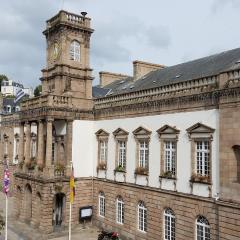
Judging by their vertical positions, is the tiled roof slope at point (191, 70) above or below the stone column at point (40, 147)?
above

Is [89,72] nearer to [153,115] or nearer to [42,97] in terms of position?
[42,97]

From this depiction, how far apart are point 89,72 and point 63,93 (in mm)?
3385

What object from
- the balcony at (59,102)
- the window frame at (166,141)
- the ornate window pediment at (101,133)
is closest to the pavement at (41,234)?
the ornate window pediment at (101,133)

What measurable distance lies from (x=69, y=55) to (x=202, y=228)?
1947 cm

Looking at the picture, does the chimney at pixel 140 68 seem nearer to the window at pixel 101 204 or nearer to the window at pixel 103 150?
the window at pixel 103 150

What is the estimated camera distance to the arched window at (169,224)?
23.7 m

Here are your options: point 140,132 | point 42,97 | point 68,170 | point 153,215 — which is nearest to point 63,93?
point 42,97

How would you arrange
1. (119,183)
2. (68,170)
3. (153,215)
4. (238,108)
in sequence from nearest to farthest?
(238,108) < (153,215) < (119,183) < (68,170)

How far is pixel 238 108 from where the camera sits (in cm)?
1925

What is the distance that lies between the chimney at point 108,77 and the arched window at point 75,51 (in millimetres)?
11080

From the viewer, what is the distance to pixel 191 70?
96.5ft

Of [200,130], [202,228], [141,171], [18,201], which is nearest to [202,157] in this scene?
[200,130]

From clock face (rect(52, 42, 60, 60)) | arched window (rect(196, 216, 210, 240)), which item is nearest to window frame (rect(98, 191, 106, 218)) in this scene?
arched window (rect(196, 216, 210, 240))

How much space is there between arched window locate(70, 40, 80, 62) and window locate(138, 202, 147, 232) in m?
14.9
